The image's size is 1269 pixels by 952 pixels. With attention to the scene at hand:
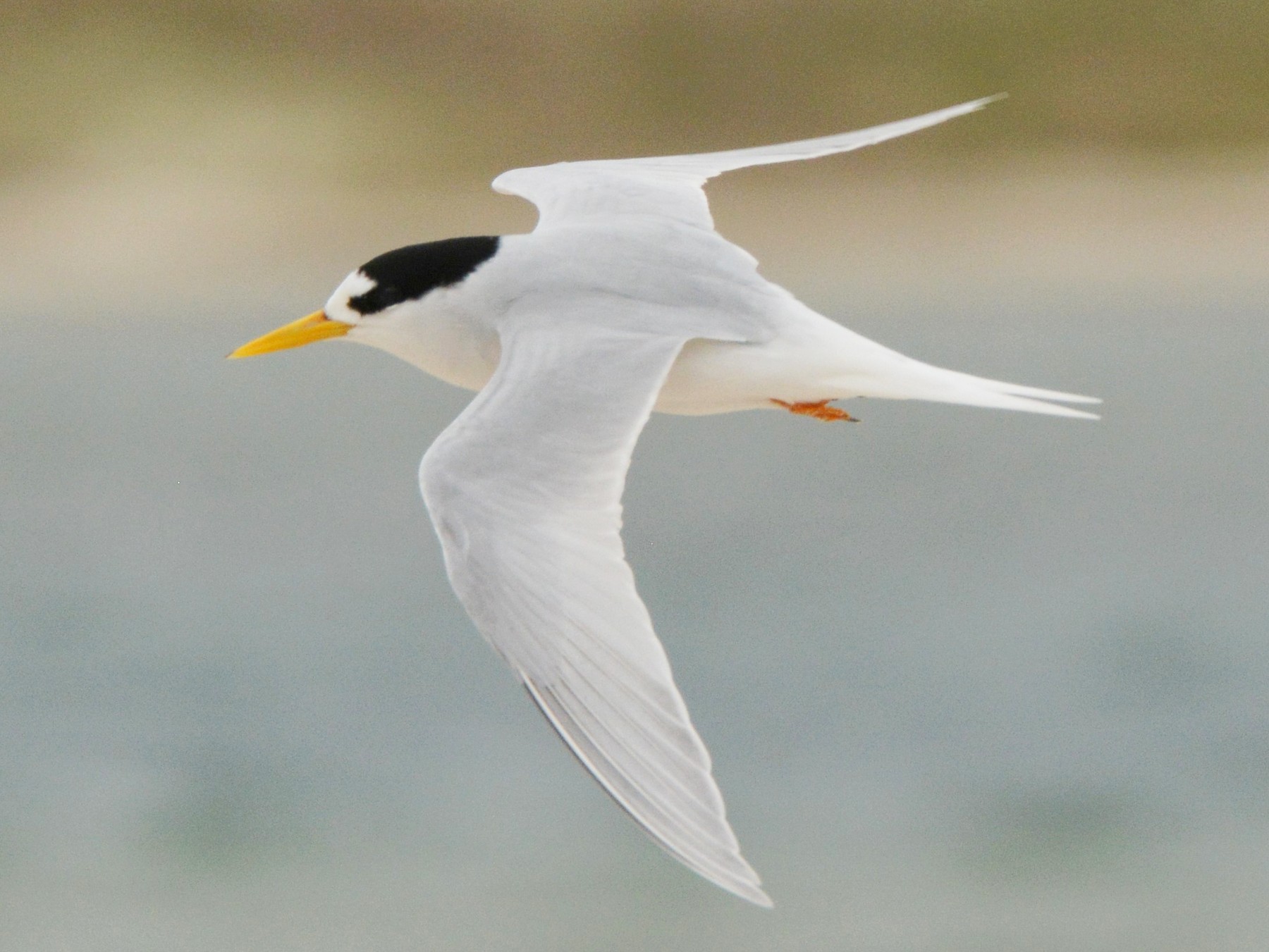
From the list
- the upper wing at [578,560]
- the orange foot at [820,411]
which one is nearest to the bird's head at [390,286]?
the upper wing at [578,560]

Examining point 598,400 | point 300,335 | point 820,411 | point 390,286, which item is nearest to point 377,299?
point 390,286

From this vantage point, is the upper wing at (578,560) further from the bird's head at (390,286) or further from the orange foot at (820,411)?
the orange foot at (820,411)

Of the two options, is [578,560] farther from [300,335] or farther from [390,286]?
[300,335]

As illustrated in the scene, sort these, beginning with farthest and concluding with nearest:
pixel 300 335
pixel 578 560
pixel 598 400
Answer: pixel 300 335 → pixel 598 400 → pixel 578 560

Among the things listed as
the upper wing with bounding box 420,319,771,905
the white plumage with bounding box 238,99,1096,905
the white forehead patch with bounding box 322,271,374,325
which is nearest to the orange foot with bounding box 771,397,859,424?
the white plumage with bounding box 238,99,1096,905

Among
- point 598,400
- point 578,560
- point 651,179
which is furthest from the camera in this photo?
point 651,179

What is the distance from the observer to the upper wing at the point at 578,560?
1794mm

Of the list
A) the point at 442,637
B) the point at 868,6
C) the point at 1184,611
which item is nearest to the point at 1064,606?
the point at 1184,611

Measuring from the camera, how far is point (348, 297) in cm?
248

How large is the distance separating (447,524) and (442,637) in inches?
240

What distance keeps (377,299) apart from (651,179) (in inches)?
18.1

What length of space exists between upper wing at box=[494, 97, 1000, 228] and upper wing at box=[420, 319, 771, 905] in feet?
1.35

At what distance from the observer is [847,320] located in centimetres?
930

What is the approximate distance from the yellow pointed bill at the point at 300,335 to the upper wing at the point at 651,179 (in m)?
0.28
